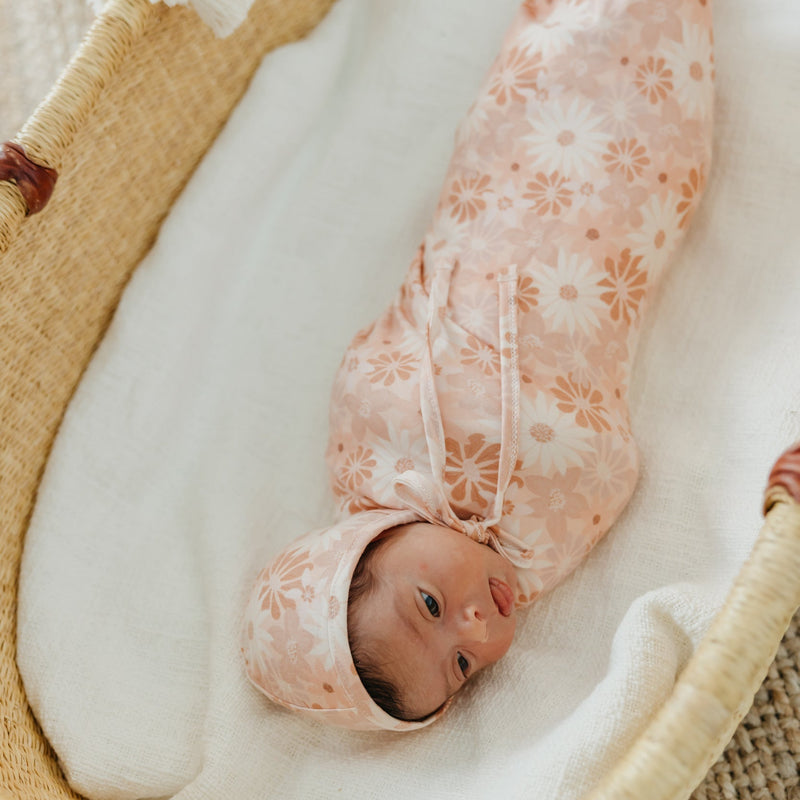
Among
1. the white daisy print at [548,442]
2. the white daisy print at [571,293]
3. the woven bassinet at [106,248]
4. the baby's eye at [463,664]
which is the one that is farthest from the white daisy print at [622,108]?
the baby's eye at [463,664]

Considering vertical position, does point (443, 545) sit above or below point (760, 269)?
below

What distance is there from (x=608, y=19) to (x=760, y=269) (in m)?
0.36

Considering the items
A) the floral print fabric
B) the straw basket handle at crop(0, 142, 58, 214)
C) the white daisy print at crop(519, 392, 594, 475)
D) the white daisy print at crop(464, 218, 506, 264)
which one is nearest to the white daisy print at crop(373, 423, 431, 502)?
the floral print fabric

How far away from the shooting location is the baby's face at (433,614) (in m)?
0.93

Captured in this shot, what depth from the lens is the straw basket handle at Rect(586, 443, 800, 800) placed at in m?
0.71

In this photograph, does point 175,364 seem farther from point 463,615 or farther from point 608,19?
point 608,19

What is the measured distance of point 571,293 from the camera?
1082 mm

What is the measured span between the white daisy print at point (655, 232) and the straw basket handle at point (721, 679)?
1.33 feet

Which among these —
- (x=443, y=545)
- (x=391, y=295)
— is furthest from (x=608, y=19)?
(x=443, y=545)

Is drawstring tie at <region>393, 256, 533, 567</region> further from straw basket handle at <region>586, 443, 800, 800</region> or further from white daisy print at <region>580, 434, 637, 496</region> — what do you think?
straw basket handle at <region>586, 443, 800, 800</region>

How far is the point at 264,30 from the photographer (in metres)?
1.40

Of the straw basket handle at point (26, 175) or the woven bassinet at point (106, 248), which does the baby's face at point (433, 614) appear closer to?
the woven bassinet at point (106, 248)

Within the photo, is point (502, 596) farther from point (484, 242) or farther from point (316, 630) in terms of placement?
point (484, 242)

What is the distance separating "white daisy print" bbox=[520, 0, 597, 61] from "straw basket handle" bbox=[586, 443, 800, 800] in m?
0.64
